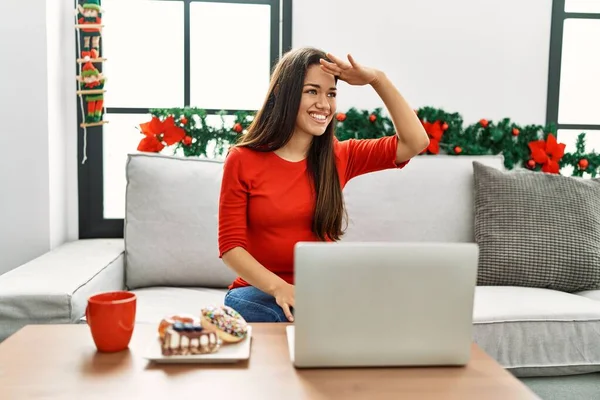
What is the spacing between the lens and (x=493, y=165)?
2369 millimetres

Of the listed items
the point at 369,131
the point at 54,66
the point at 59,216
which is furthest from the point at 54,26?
the point at 369,131

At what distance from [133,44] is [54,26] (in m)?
0.34

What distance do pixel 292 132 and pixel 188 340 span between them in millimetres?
734

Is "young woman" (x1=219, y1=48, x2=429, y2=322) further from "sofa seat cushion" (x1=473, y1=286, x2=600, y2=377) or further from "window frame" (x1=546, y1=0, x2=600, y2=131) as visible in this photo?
"window frame" (x1=546, y1=0, x2=600, y2=131)

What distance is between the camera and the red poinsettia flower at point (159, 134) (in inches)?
93.3

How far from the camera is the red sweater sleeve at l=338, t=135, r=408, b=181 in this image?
1.61 meters

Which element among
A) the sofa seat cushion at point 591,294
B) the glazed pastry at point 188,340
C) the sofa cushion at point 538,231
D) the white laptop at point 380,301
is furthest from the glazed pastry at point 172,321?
the sofa seat cushion at point 591,294

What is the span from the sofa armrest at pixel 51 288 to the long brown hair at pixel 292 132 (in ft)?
2.07

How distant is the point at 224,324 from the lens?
958mm

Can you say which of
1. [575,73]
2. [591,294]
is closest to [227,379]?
[591,294]

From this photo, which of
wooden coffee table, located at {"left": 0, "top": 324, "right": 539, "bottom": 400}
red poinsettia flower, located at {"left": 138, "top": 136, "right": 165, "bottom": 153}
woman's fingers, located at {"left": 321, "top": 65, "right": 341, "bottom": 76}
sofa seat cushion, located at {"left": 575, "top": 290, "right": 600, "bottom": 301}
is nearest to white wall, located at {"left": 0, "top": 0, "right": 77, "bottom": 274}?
red poinsettia flower, located at {"left": 138, "top": 136, "right": 165, "bottom": 153}

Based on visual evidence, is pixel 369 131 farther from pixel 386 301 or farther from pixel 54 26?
pixel 386 301

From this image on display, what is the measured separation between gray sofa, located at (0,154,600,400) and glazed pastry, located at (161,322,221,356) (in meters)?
0.76

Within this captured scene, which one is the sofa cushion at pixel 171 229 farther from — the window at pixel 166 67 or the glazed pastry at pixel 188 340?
the glazed pastry at pixel 188 340
